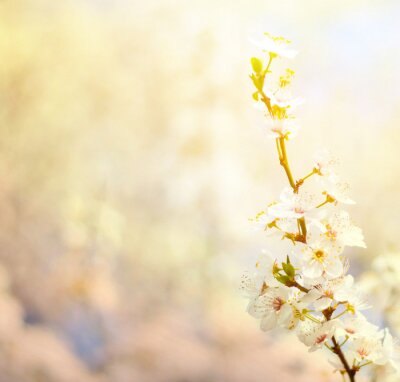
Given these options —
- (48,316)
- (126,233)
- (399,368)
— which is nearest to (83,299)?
(48,316)

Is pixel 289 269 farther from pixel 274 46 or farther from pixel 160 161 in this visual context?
pixel 160 161

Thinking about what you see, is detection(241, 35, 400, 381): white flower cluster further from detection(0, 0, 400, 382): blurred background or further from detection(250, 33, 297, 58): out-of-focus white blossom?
detection(0, 0, 400, 382): blurred background

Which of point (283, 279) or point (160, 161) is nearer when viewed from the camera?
point (283, 279)

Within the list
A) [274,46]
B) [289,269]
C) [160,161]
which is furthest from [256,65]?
[160,161]

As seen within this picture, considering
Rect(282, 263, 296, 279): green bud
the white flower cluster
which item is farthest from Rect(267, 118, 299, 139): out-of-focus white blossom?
Rect(282, 263, 296, 279): green bud

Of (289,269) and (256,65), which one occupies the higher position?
(256,65)
